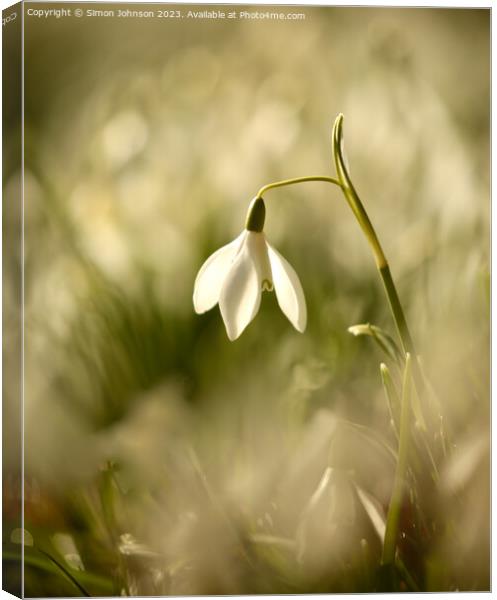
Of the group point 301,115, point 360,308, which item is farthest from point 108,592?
point 301,115

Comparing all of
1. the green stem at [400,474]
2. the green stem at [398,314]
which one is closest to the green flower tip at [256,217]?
the green stem at [398,314]

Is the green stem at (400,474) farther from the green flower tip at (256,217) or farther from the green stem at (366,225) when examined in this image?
the green flower tip at (256,217)

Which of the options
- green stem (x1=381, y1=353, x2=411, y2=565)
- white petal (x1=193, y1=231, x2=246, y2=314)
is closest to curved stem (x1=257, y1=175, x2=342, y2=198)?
white petal (x1=193, y1=231, x2=246, y2=314)

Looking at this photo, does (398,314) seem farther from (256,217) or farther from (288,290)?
(256,217)

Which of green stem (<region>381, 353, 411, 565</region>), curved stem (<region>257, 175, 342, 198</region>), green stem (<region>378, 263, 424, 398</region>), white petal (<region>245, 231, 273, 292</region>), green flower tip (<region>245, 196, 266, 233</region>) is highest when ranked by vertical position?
curved stem (<region>257, 175, 342, 198</region>)

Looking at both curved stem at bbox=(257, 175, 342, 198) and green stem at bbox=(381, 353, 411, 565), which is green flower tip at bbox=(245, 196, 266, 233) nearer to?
curved stem at bbox=(257, 175, 342, 198)

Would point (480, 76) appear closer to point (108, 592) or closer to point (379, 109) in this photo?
point (379, 109)

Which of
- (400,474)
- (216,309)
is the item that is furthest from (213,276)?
(400,474)
